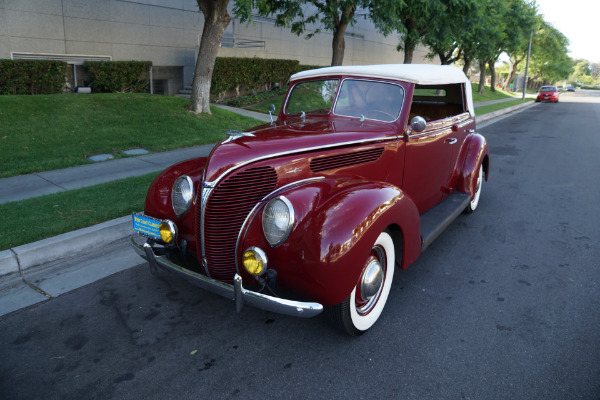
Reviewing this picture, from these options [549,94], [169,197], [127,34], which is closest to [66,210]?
[169,197]

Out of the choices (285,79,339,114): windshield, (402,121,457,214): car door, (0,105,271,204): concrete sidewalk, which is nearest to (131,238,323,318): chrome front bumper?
(402,121,457,214): car door

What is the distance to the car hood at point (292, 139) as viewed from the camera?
112 inches

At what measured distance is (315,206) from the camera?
2.66m

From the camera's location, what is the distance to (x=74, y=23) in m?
13.7

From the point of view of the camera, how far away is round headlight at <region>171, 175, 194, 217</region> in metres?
3.16

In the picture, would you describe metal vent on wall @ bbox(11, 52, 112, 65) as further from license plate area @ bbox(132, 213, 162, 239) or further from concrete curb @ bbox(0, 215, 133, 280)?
license plate area @ bbox(132, 213, 162, 239)

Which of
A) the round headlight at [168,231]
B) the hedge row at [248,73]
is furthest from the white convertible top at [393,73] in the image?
the hedge row at [248,73]

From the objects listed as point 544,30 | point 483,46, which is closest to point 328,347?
point 483,46

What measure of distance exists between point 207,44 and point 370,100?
8.04 metres

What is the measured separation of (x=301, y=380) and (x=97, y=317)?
5.52 feet

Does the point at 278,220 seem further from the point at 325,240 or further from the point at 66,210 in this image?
the point at 66,210

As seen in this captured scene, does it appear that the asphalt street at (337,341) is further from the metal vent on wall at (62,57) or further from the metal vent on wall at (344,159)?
the metal vent on wall at (62,57)

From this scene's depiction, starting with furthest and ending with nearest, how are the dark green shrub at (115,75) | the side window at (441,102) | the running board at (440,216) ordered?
the dark green shrub at (115,75) < the side window at (441,102) < the running board at (440,216)

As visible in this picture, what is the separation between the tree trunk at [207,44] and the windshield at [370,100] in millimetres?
7700
